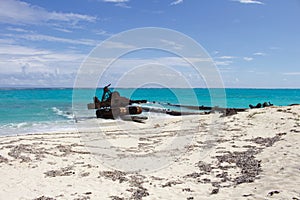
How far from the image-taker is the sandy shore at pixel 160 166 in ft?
32.3

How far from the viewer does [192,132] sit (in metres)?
23.6

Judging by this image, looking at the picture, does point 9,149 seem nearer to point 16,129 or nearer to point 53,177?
point 53,177

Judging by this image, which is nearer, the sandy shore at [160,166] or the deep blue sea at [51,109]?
the sandy shore at [160,166]

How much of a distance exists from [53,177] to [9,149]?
6.82m

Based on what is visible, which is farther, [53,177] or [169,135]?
[169,135]

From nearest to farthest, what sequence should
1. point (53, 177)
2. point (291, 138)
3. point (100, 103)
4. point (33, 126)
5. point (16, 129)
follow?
point (53, 177), point (291, 138), point (16, 129), point (33, 126), point (100, 103)

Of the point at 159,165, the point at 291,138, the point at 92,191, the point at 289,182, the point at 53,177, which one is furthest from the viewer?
the point at 291,138

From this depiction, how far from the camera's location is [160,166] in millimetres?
13797

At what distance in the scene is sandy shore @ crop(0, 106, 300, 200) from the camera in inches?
387

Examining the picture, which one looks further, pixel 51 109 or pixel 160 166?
pixel 51 109

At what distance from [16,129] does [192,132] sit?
19.1 meters

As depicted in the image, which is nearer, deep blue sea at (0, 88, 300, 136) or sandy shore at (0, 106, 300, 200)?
sandy shore at (0, 106, 300, 200)

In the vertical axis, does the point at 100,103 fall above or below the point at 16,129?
above

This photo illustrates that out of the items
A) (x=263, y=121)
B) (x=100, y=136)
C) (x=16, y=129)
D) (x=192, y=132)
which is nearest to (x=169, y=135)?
(x=192, y=132)
